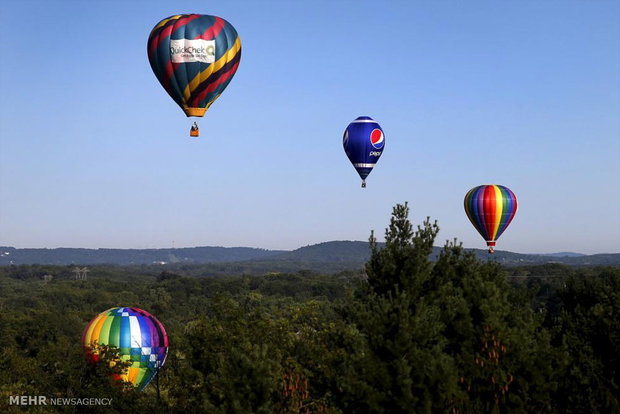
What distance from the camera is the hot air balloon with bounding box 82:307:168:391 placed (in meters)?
41.0

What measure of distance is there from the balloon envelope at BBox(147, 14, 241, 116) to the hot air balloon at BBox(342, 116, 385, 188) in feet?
54.9

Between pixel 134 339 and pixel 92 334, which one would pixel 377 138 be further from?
pixel 92 334

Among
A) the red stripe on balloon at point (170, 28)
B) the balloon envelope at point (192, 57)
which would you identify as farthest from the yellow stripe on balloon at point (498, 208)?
the red stripe on balloon at point (170, 28)

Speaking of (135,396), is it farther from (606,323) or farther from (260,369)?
(606,323)

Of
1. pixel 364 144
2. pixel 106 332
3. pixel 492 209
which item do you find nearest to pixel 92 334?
pixel 106 332

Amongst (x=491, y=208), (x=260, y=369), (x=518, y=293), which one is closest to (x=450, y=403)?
(x=260, y=369)

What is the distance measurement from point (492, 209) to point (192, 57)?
3374 centimetres

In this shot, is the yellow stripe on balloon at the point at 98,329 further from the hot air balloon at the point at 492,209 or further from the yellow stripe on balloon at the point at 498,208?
the yellow stripe on balloon at the point at 498,208

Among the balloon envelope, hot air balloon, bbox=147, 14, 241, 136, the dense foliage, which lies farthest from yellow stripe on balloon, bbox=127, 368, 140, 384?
the balloon envelope

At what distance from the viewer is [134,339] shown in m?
41.4

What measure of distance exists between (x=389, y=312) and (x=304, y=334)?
795cm

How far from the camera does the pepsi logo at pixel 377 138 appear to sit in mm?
57531

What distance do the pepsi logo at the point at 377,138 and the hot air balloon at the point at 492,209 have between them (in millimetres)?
13098

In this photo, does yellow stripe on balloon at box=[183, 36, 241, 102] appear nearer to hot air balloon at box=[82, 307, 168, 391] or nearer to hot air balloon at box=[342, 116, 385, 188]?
hot air balloon at box=[82, 307, 168, 391]
